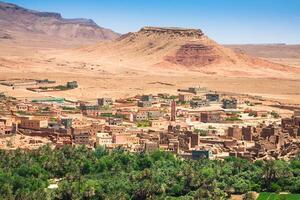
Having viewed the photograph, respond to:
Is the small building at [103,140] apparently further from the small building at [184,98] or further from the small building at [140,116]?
the small building at [184,98]

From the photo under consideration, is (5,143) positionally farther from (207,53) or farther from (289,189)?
(207,53)

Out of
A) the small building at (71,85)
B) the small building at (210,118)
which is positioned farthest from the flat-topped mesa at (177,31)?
the small building at (210,118)

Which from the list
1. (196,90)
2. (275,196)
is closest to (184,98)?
(196,90)

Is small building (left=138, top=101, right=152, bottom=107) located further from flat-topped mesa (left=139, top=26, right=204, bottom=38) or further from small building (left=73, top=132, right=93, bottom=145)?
flat-topped mesa (left=139, top=26, right=204, bottom=38)

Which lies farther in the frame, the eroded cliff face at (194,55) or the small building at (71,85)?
the eroded cliff face at (194,55)

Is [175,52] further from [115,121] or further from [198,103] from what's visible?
[115,121]
